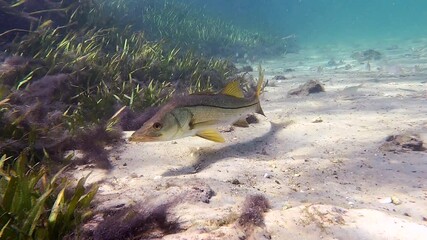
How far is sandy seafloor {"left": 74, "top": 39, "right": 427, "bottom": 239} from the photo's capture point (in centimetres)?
280

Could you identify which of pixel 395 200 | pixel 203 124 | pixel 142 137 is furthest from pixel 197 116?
pixel 395 200

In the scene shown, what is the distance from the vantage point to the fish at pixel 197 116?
156 inches

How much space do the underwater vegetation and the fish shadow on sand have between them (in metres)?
1.13

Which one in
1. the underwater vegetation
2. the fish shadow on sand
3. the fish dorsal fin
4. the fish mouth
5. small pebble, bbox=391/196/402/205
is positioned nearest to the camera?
the underwater vegetation

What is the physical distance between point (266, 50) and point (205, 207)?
2394 cm

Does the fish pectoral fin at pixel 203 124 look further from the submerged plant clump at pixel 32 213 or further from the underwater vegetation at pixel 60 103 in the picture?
the submerged plant clump at pixel 32 213

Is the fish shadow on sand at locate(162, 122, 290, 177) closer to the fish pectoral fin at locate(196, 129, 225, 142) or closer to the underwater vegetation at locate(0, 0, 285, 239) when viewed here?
the fish pectoral fin at locate(196, 129, 225, 142)

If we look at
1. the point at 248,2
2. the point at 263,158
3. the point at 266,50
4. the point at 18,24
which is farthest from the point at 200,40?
the point at 248,2

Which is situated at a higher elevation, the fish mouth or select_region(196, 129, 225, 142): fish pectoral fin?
the fish mouth

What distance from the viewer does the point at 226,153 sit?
16.6ft

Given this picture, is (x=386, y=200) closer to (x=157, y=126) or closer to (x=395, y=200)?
(x=395, y=200)

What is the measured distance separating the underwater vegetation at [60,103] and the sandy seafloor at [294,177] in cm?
51

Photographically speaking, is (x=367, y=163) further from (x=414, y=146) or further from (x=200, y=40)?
(x=200, y=40)

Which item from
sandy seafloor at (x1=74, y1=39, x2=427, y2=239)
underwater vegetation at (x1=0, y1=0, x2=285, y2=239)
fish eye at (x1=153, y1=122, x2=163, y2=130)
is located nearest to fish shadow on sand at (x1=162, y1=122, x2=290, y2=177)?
sandy seafloor at (x1=74, y1=39, x2=427, y2=239)
